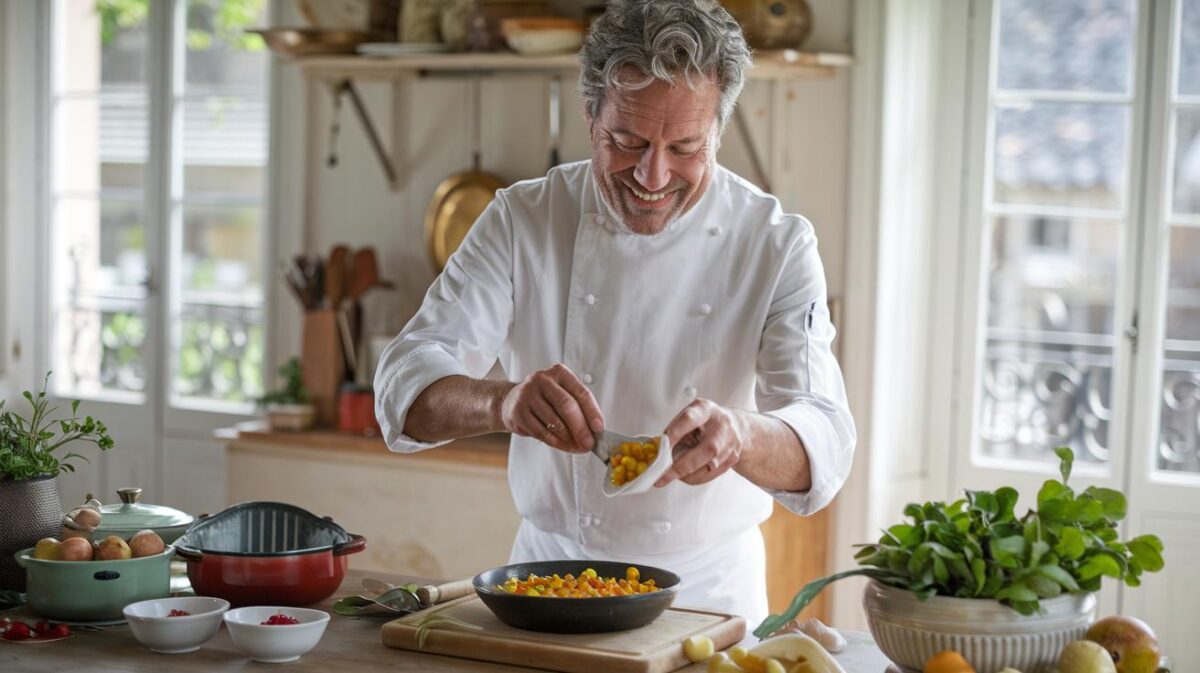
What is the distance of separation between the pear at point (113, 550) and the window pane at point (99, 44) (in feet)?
11.3


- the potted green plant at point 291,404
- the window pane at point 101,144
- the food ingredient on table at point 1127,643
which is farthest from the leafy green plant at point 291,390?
the food ingredient on table at point 1127,643

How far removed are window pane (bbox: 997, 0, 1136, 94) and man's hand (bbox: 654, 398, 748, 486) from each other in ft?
7.81

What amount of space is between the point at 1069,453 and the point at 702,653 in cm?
54

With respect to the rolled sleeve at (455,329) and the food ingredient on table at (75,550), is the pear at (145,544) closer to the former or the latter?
the food ingredient on table at (75,550)

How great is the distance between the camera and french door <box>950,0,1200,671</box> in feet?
12.4

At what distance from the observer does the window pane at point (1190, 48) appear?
12.4 ft

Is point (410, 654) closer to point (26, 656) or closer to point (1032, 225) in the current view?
point (26, 656)

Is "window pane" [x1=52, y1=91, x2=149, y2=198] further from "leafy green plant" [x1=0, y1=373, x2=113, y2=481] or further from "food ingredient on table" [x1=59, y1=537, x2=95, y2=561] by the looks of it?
"food ingredient on table" [x1=59, y1=537, x2=95, y2=561]

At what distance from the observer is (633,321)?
8.13 ft

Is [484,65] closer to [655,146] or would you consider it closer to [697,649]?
[655,146]

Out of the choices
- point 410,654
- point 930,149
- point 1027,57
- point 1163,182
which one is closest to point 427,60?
point 930,149

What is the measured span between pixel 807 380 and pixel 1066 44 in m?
2.09

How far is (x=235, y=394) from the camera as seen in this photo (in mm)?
5016

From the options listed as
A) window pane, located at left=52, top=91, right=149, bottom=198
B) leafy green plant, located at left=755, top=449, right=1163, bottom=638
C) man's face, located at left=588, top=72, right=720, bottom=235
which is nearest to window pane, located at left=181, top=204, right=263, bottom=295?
window pane, located at left=52, top=91, right=149, bottom=198
